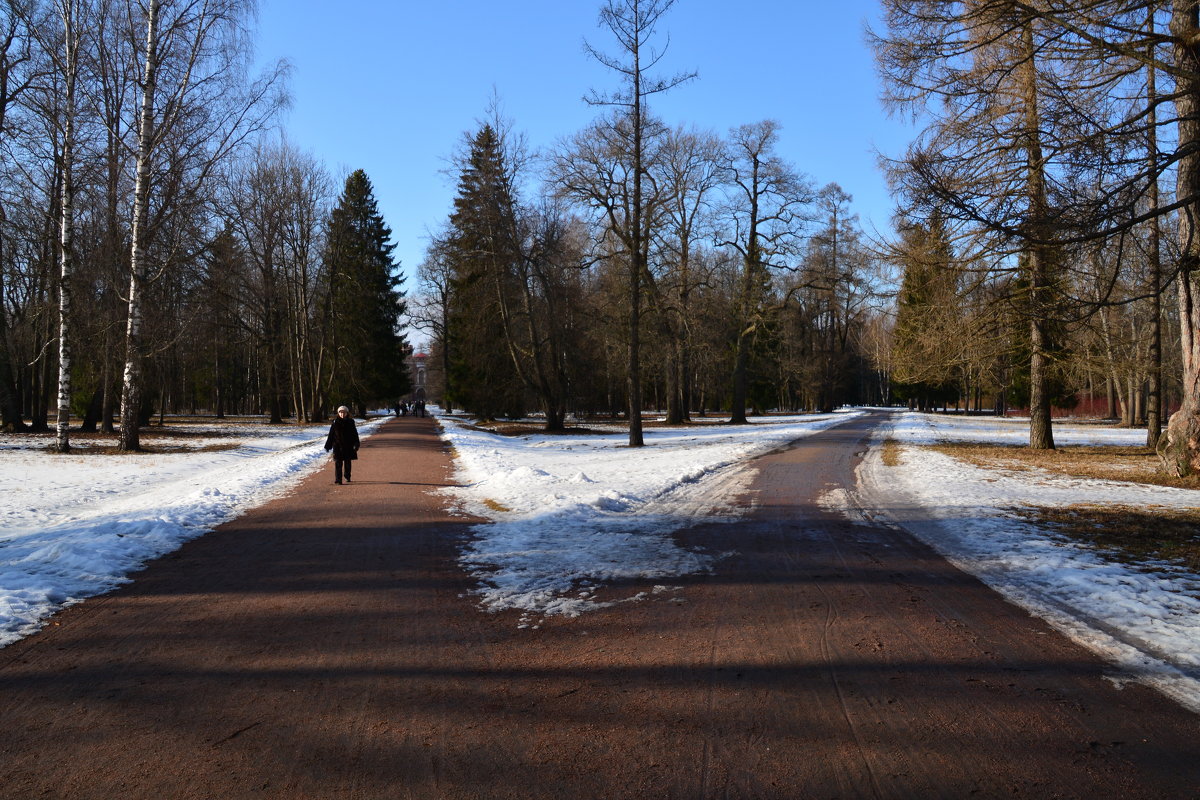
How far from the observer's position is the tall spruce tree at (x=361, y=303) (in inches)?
1811

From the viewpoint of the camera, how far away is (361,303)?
167ft

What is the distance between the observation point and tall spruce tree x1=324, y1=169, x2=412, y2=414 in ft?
151

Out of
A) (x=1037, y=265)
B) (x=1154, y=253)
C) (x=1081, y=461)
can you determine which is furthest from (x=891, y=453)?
(x=1154, y=253)

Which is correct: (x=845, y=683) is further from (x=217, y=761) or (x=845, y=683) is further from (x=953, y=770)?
(x=217, y=761)

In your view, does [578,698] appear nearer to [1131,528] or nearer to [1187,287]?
[1131,528]

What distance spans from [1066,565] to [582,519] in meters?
5.14

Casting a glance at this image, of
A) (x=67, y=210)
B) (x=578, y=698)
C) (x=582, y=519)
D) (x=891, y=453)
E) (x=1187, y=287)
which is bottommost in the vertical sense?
(x=578, y=698)

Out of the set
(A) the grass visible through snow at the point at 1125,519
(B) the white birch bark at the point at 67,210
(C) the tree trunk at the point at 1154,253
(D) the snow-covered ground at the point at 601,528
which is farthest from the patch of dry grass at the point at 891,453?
(B) the white birch bark at the point at 67,210

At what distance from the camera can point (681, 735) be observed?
3379 millimetres

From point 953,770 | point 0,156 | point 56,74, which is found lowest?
point 953,770

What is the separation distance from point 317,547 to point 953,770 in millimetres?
6538

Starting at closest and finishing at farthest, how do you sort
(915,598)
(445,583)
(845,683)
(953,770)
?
(953,770) → (845,683) → (915,598) → (445,583)

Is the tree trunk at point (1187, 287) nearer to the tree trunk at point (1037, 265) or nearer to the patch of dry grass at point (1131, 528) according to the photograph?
the tree trunk at point (1037, 265)

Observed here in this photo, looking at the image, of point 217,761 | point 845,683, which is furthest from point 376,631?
point 845,683
